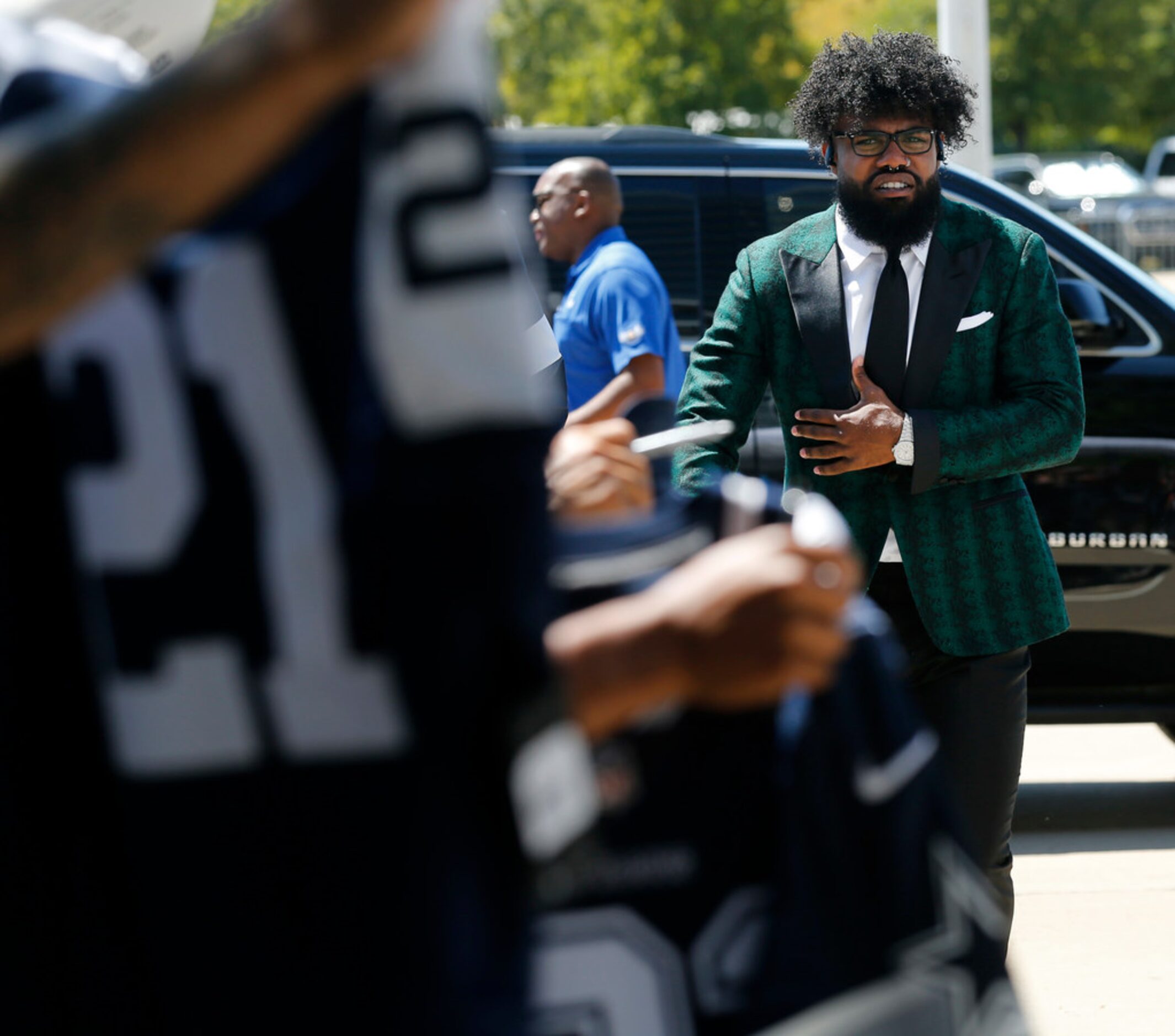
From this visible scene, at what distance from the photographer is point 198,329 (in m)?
1.09

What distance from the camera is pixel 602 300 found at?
5.09 metres

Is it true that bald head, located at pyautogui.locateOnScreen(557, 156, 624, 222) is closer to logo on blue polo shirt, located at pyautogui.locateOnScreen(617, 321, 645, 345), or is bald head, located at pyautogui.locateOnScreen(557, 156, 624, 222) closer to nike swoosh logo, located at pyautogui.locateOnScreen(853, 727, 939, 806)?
logo on blue polo shirt, located at pyautogui.locateOnScreen(617, 321, 645, 345)

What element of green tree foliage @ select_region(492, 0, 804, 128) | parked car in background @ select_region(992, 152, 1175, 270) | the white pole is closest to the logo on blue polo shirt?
the white pole

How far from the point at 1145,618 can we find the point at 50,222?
475cm

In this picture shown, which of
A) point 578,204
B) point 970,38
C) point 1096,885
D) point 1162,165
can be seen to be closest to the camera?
point 1096,885

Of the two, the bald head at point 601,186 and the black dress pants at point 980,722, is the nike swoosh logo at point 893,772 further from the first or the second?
the bald head at point 601,186

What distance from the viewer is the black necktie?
129 inches

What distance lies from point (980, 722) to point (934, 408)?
0.58 metres

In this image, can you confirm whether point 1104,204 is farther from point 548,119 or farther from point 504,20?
point 504,20

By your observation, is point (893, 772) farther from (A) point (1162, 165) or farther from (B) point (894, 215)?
(A) point (1162, 165)

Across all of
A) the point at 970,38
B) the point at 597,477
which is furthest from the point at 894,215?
the point at 970,38

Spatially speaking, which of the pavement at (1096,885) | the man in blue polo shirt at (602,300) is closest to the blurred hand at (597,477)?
the pavement at (1096,885)

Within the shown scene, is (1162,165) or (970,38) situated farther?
(1162,165)

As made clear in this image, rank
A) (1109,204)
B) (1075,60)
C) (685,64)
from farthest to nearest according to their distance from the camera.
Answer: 1. (1075,60)
2. (685,64)
3. (1109,204)
